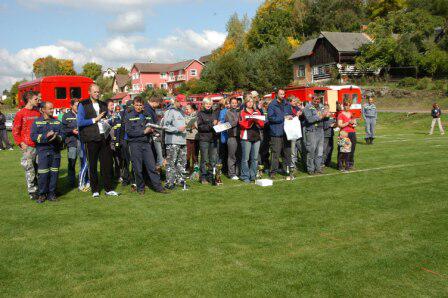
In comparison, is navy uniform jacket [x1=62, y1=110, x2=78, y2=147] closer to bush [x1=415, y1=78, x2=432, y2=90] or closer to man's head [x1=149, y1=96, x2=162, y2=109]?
man's head [x1=149, y1=96, x2=162, y2=109]

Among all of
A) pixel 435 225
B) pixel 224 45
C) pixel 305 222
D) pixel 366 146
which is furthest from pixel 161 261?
pixel 224 45

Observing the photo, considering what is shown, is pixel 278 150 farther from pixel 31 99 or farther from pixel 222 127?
pixel 31 99

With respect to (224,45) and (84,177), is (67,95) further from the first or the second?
(224,45)

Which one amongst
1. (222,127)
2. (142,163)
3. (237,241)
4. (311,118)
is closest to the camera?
(237,241)

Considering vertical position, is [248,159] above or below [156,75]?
below

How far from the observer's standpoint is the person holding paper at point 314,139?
10575 millimetres

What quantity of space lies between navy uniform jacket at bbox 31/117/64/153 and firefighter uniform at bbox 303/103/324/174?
5851mm

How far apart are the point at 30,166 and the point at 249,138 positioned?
4.82m

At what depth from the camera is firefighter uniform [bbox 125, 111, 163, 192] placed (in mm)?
8547

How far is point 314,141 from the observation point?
10.7 m

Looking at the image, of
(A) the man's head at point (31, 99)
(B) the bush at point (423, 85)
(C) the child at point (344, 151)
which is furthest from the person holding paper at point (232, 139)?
(B) the bush at point (423, 85)

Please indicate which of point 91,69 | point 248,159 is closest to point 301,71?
point 248,159

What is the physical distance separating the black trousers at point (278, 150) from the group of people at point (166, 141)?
3 centimetres

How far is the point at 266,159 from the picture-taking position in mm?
11711
